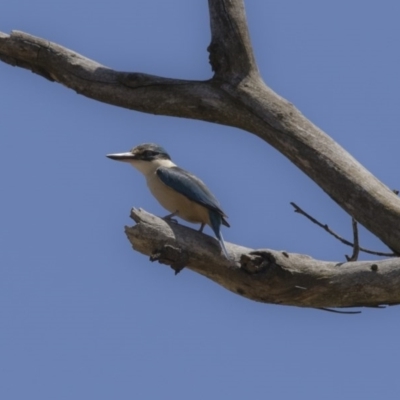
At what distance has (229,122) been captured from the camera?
844 cm

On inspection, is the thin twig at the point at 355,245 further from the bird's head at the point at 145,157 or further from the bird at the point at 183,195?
the bird's head at the point at 145,157

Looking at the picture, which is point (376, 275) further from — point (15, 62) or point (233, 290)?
point (15, 62)

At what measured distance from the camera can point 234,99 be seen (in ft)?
27.5

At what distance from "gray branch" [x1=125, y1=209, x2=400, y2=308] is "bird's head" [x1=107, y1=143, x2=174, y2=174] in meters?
1.49

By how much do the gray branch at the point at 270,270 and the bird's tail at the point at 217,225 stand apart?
1.6 inches

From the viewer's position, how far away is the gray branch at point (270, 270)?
24.5 ft

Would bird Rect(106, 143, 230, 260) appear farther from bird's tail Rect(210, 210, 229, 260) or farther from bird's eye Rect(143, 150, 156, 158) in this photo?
bird's eye Rect(143, 150, 156, 158)

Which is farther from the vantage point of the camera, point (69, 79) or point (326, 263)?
point (69, 79)

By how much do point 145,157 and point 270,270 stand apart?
2.15 m

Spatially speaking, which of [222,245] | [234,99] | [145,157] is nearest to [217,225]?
[222,245]

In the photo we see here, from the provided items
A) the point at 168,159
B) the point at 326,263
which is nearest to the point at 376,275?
the point at 326,263

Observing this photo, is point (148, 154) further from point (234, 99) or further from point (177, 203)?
point (234, 99)

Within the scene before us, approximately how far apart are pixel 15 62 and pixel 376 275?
3.47m

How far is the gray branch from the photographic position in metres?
7.48
